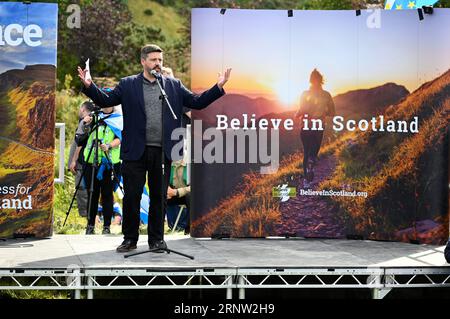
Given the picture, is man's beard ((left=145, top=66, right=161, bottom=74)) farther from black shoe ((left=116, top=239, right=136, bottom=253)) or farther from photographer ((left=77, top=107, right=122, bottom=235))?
photographer ((left=77, top=107, right=122, bottom=235))

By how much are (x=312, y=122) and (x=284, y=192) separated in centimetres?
76

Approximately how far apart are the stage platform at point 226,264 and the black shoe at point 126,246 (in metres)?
0.13

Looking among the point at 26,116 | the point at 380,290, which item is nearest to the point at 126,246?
the point at 26,116

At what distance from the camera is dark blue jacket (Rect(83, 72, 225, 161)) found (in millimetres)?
8039

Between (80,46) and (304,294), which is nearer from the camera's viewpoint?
(304,294)

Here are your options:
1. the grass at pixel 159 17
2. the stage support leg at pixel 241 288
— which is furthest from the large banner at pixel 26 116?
the grass at pixel 159 17

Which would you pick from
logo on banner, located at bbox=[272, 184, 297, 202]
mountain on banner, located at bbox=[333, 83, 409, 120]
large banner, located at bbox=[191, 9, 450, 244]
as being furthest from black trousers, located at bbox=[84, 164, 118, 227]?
mountain on banner, located at bbox=[333, 83, 409, 120]

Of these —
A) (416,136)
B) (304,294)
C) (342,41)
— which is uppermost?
(342,41)

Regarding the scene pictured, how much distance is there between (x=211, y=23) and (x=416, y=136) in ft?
7.62

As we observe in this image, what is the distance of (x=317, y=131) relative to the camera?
9484mm

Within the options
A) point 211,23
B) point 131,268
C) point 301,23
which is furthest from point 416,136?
point 131,268

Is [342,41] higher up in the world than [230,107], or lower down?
higher up

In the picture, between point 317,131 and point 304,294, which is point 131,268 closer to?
point 304,294

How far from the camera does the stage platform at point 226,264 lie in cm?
731
